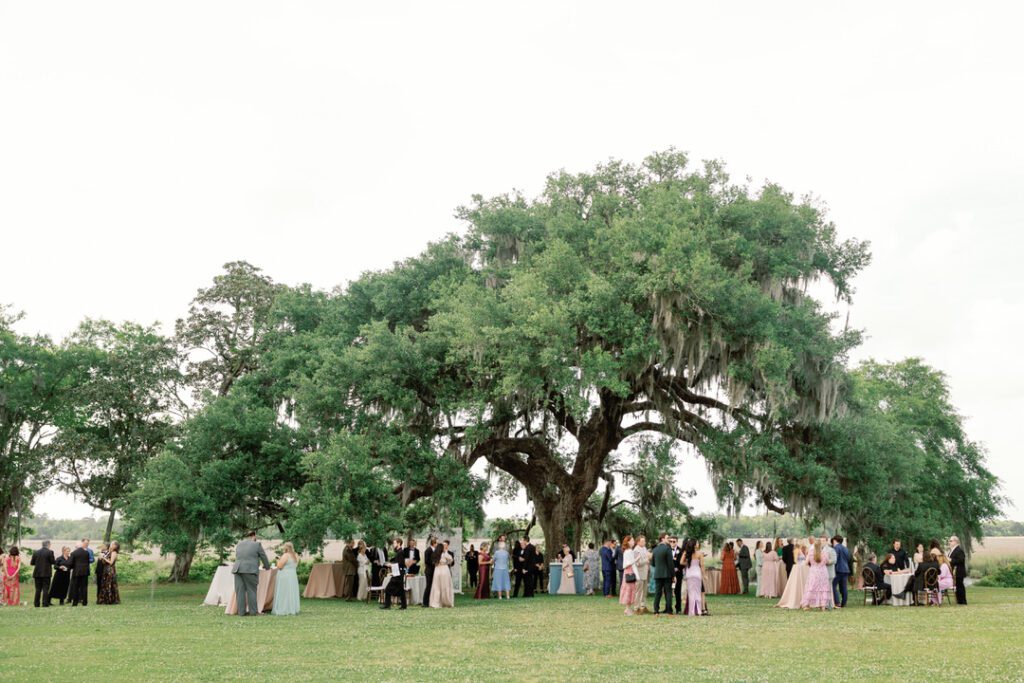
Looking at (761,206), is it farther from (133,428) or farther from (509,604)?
(133,428)

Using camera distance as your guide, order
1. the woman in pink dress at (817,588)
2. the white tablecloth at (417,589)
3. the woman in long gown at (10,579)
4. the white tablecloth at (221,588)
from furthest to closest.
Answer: the woman in long gown at (10,579) < the white tablecloth at (417,589) < the white tablecloth at (221,588) < the woman in pink dress at (817,588)

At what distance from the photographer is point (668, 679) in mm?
8641

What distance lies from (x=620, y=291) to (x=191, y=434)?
1119 cm

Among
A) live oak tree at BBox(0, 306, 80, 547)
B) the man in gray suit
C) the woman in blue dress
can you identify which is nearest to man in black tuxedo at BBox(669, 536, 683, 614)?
the woman in blue dress

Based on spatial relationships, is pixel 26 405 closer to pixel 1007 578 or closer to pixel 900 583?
pixel 900 583

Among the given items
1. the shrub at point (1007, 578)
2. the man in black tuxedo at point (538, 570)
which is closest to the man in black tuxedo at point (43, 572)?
the man in black tuxedo at point (538, 570)

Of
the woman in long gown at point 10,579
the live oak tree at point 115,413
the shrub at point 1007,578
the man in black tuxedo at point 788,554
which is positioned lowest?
the woman in long gown at point 10,579

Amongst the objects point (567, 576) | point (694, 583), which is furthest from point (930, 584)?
point (567, 576)

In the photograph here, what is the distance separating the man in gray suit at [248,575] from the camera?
17.5 metres

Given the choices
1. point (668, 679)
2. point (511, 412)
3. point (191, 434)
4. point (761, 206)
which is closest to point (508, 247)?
point (511, 412)

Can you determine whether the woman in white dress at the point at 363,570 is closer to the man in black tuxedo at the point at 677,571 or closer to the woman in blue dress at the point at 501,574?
the woman in blue dress at the point at 501,574

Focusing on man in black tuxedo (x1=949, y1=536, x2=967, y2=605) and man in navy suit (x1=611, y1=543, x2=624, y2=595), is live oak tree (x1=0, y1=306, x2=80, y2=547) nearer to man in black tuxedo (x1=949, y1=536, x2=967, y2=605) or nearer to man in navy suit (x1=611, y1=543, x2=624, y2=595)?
man in navy suit (x1=611, y1=543, x2=624, y2=595)

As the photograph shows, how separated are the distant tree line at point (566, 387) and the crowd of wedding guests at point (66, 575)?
119 cm

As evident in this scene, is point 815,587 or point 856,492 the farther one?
point 856,492
